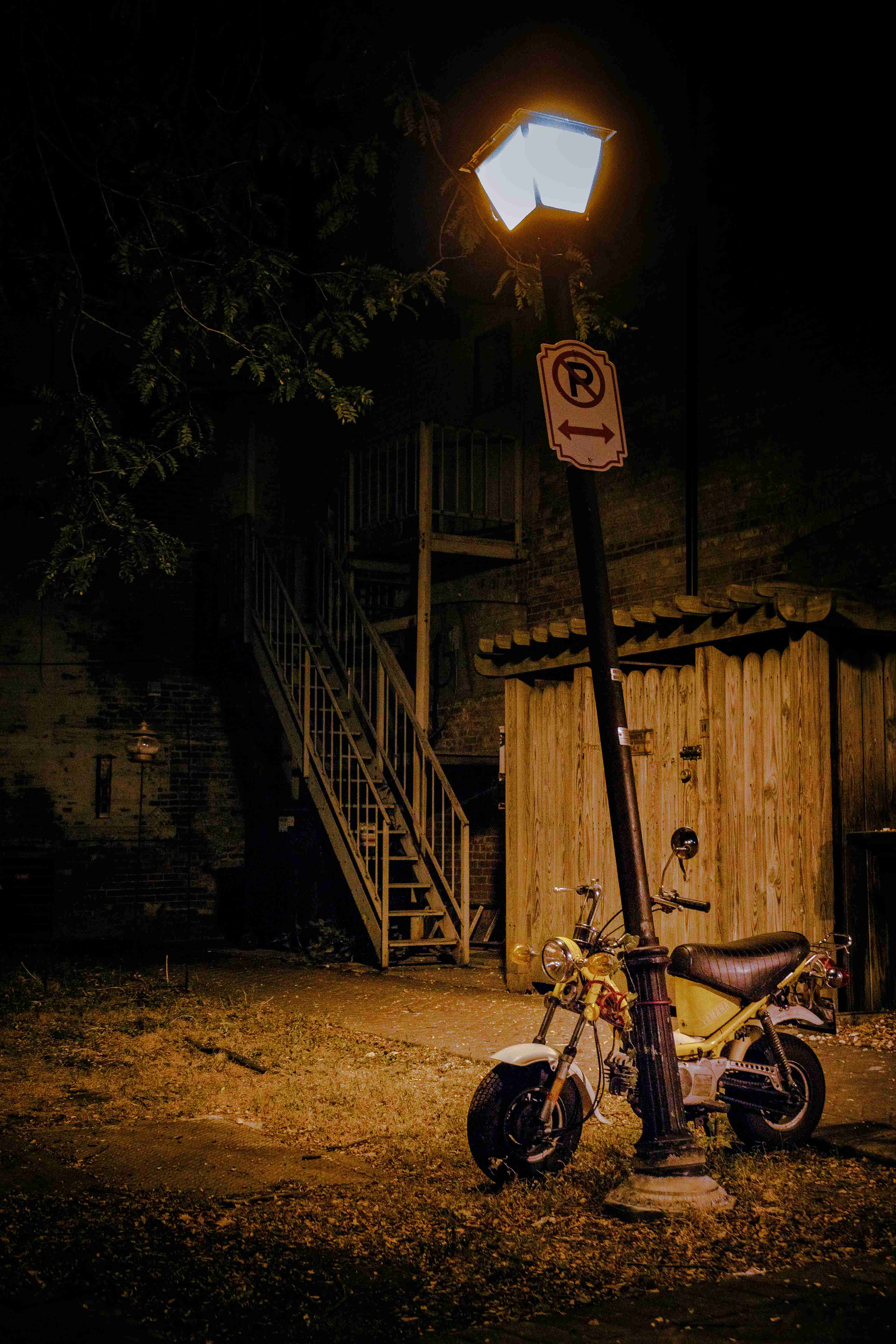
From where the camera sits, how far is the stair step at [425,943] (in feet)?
36.3

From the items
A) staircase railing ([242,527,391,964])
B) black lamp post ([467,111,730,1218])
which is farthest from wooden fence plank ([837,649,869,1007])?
staircase railing ([242,527,391,964])

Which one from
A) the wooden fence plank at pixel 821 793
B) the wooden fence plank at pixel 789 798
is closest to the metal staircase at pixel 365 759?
the wooden fence plank at pixel 789 798

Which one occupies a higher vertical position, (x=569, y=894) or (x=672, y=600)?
(x=672, y=600)

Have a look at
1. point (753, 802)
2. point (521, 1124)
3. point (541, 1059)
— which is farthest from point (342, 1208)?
point (753, 802)

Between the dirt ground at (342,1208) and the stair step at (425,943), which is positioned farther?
the stair step at (425,943)

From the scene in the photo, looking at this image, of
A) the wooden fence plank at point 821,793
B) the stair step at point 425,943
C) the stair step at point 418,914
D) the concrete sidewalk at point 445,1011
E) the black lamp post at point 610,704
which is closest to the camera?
the black lamp post at point 610,704

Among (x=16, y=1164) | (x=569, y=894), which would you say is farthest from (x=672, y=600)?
(x=16, y=1164)

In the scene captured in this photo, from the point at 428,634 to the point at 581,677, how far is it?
11.7ft

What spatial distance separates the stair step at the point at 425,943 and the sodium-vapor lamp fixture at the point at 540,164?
23.8 feet

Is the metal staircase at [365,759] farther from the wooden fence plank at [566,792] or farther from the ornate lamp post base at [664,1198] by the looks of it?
the ornate lamp post base at [664,1198]

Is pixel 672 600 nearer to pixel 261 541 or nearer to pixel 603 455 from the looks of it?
pixel 603 455

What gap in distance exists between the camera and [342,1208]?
15.2 feet

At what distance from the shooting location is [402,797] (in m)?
12.4

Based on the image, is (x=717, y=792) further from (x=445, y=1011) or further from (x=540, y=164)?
(x=540, y=164)
